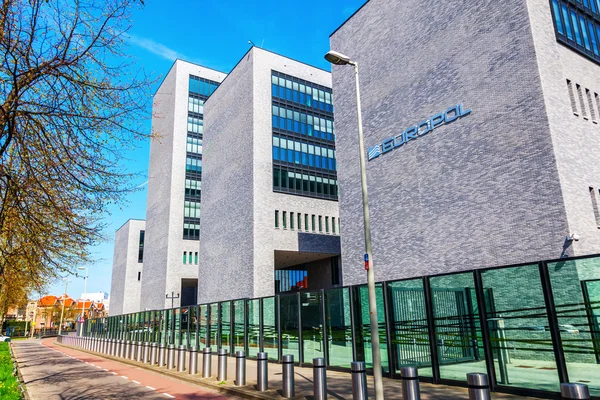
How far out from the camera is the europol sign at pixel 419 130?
2269cm

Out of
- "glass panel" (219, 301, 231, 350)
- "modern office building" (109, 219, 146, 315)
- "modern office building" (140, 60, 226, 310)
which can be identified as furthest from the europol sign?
"modern office building" (109, 219, 146, 315)

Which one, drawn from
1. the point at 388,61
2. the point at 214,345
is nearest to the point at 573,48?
the point at 388,61

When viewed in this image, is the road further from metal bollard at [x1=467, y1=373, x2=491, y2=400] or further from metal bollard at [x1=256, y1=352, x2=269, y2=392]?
metal bollard at [x1=467, y1=373, x2=491, y2=400]

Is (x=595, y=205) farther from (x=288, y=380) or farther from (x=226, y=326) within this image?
(x=226, y=326)

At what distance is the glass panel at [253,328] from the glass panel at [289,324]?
6.58 ft

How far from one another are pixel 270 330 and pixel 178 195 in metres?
43.4

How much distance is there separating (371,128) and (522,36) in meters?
10.2

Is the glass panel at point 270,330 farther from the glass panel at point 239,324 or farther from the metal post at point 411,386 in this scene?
the metal post at point 411,386

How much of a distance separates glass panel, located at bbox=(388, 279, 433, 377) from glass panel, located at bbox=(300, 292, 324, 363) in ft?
11.7

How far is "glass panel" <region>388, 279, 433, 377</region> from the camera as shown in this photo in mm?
11844

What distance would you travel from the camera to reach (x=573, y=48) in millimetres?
21734

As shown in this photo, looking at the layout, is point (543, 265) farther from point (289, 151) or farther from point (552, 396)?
point (289, 151)

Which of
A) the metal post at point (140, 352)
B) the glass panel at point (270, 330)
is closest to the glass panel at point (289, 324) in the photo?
the glass panel at point (270, 330)

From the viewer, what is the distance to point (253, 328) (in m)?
20.1
